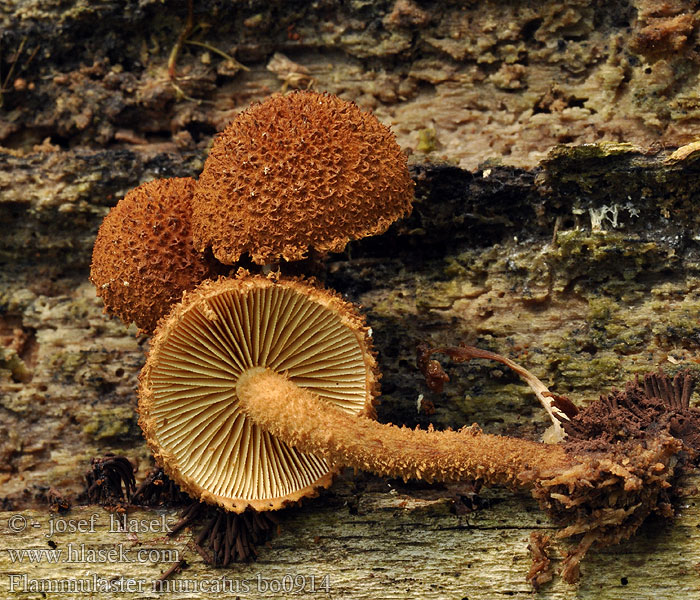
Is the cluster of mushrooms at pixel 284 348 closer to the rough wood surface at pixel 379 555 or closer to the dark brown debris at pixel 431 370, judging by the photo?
the rough wood surface at pixel 379 555

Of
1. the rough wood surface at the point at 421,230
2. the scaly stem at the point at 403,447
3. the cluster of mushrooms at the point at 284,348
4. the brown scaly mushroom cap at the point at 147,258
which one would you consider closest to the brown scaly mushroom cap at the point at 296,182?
the cluster of mushrooms at the point at 284,348

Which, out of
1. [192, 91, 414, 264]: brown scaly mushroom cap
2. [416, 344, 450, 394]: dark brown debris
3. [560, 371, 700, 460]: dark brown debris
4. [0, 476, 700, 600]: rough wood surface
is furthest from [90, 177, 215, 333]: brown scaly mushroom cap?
[560, 371, 700, 460]: dark brown debris

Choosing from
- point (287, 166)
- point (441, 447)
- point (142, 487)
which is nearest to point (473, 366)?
point (441, 447)

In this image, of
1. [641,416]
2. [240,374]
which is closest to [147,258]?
[240,374]

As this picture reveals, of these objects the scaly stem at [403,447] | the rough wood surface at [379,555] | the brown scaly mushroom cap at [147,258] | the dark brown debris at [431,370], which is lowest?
the rough wood surface at [379,555]

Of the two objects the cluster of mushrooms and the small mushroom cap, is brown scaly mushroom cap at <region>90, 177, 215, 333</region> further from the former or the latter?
the small mushroom cap

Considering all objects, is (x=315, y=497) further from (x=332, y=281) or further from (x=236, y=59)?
(x=236, y=59)

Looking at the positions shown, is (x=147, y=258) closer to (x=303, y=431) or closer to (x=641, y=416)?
(x=303, y=431)
